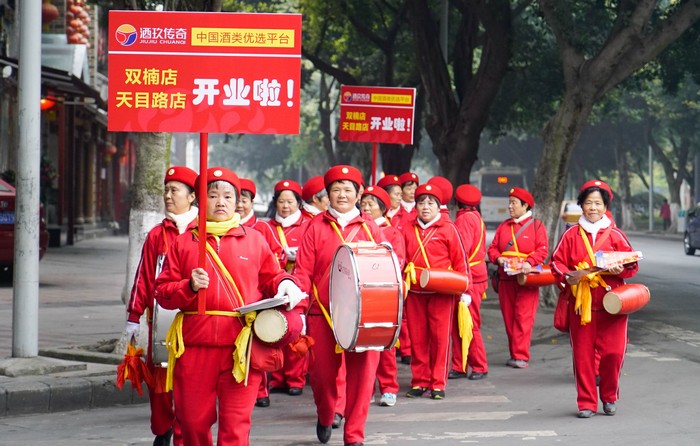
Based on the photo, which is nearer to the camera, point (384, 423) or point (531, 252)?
point (384, 423)

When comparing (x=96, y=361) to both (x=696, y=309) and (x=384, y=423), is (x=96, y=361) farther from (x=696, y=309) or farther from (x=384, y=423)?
(x=696, y=309)

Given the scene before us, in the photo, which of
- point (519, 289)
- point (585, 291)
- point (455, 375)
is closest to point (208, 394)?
point (585, 291)

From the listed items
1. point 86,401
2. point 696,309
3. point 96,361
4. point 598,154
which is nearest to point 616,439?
point 86,401

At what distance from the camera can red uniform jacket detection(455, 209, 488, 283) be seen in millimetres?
11469

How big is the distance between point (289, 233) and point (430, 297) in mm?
1346

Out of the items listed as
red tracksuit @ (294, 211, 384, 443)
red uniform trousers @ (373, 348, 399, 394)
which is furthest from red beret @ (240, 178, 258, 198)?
red tracksuit @ (294, 211, 384, 443)

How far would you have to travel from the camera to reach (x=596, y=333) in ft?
29.4

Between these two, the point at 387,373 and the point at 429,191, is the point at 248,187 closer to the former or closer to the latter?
the point at 429,191

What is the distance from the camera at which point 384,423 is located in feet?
28.5

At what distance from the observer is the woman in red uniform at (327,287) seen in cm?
769

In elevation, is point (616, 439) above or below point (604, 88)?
below

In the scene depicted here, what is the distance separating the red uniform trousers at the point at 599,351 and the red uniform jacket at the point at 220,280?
3.35 m

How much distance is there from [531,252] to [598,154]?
46948 mm

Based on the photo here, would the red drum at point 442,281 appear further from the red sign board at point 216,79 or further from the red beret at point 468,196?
the red sign board at point 216,79
